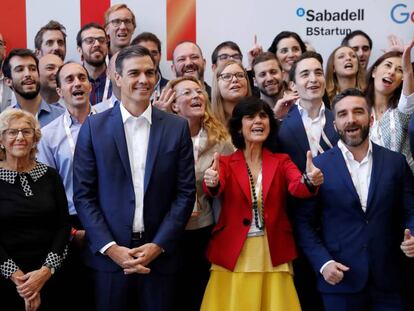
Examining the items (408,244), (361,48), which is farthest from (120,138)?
(361,48)

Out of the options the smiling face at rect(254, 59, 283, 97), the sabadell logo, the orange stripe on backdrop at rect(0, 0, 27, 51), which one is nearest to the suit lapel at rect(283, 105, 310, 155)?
the smiling face at rect(254, 59, 283, 97)

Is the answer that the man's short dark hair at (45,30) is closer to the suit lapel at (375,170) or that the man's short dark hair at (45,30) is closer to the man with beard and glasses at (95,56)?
the man with beard and glasses at (95,56)

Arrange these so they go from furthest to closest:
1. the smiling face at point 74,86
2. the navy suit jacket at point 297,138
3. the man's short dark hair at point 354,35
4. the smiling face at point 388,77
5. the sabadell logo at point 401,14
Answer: the sabadell logo at point 401,14, the man's short dark hair at point 354,35, the smiling face at point 388,77, the smiling face at point 74,86, the navy suit jacket at point 297,138

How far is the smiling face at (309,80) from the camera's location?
14.3 feet

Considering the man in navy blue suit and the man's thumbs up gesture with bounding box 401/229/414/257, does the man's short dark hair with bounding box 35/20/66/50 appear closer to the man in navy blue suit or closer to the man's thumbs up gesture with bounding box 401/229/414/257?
the man in navy blue suit

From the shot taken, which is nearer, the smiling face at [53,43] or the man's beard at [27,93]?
the man's beard at [27,93]

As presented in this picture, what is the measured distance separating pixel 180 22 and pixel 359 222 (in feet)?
10.4

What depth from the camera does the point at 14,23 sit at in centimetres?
619

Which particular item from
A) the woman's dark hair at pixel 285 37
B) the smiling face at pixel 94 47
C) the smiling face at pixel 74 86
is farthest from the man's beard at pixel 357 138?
the smiling face at pixel 94 47

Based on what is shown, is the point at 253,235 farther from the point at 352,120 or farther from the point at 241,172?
the point at 352,120

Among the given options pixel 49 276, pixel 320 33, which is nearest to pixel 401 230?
pixel 49 276

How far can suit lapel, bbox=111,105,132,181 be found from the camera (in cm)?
357

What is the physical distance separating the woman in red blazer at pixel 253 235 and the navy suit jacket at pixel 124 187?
0.19 m

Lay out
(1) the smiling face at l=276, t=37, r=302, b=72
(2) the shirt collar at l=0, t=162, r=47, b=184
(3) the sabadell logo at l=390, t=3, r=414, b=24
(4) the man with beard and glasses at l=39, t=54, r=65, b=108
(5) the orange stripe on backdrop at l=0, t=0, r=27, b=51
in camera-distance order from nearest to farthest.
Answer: (2) the shirt collar at l=0, t=162, r=47, b=184
(4) the man with beard and glasses at l=39, t=54, r=65, b=108
(1) the smiling face at l=276, t=37, r=302, b=72
(5) the orange stripe on backdrop at l=0, t=0, r=27, b=51
(3) the sabadell logo at l=390, t=3, r=414, b=24
